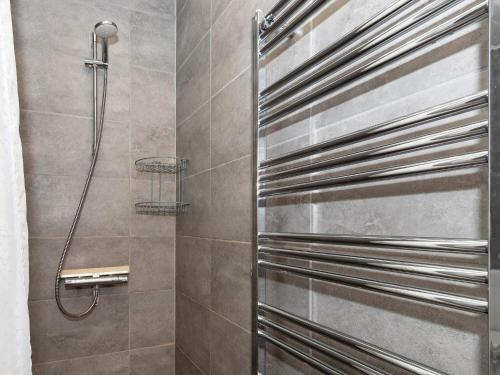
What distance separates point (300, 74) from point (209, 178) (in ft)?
2.21

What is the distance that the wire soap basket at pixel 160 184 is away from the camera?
1.84 meters

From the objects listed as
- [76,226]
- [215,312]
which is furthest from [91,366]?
[215,312]

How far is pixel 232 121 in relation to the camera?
1310 millimetres

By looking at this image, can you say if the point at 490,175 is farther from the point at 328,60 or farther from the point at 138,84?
the point at 138,84

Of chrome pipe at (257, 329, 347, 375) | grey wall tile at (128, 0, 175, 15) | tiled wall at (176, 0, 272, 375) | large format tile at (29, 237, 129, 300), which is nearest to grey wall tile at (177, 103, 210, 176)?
tiled wall at (176, 0, 272, 375)

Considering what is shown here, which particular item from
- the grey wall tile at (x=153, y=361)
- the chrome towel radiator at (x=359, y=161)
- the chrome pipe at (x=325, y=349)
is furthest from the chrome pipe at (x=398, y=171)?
the grey wall tile at (x=153, y=361)

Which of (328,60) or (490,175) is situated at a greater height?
(328,60)

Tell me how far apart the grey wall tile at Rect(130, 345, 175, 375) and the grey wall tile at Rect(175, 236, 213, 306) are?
313mm

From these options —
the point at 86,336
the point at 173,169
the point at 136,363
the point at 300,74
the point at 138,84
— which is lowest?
the point at 136,363

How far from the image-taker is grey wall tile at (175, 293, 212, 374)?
1.51 m

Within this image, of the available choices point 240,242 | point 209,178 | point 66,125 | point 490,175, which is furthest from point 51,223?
point 490,175

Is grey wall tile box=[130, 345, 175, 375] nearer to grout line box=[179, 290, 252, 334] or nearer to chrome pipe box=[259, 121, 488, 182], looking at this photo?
grout line box=[179, 290, 252, 334]

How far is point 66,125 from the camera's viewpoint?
1.71 metres

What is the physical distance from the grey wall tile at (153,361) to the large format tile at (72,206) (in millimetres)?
574
